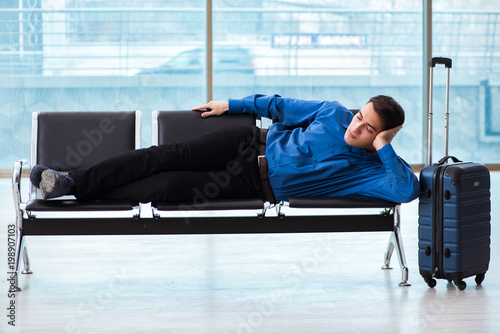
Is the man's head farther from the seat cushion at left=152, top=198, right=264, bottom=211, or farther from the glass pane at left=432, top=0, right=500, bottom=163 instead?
the glass pane at left=432, top=0, right=500, bottom=163

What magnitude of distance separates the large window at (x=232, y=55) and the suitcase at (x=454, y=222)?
14.6ft

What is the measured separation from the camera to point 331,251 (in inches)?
132

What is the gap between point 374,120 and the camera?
2.62 metres

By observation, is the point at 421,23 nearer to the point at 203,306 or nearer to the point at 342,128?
the point at 342,128

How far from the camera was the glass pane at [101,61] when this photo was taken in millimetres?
6867

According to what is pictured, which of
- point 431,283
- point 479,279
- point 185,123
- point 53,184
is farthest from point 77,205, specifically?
point 479,279

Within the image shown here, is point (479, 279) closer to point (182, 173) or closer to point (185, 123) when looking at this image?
point (182, 173)

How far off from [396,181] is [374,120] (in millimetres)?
267

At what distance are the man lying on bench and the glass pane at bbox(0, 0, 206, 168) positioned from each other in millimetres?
4189

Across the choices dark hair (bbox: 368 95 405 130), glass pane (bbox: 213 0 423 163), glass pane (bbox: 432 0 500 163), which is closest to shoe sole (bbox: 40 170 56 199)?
dark hair (bbox: 368 95 405 130)

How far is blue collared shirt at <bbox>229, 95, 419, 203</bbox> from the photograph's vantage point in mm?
2596

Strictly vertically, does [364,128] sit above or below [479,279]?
above

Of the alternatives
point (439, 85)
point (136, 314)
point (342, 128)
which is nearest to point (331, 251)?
point (342, 128)

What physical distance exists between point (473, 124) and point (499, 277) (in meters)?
4.82
